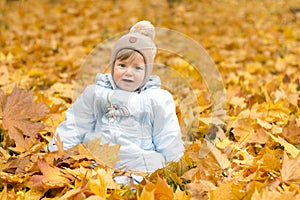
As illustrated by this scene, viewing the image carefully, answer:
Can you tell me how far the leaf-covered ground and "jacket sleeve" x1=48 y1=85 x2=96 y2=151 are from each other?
11 cm

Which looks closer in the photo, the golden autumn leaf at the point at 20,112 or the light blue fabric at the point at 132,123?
the light blue fabric at the point at 132,123

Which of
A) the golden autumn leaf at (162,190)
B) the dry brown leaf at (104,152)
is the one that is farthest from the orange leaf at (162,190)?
the dry brown leaf at (104,152)

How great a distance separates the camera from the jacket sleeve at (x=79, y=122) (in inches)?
82.8

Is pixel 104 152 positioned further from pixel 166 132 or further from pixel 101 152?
pixel 166 132

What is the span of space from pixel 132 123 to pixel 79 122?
0.81 feet

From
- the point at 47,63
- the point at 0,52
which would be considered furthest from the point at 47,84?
the point at 0,52

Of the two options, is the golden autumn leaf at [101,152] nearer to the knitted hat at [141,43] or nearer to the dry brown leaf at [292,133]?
the knitted hat at [141,43]

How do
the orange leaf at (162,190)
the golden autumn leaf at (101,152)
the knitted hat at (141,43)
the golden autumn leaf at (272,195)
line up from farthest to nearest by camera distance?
1. the knitted hat at (141,43)
2. the golden autumn leaf at (101,152)
3. the orange leaf at (162,190)
4. the golden autumn leaf at (272,195)

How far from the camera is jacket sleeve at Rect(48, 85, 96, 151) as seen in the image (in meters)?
2.10

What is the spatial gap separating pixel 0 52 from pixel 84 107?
8.29ft

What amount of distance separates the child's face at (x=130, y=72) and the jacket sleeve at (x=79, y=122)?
140 mm

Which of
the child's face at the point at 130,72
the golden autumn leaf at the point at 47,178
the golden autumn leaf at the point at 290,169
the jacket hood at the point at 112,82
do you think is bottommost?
the golden autumn leaf at the point at 47,178

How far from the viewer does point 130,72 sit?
79.1 inches

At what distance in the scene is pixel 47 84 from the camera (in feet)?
11.5
